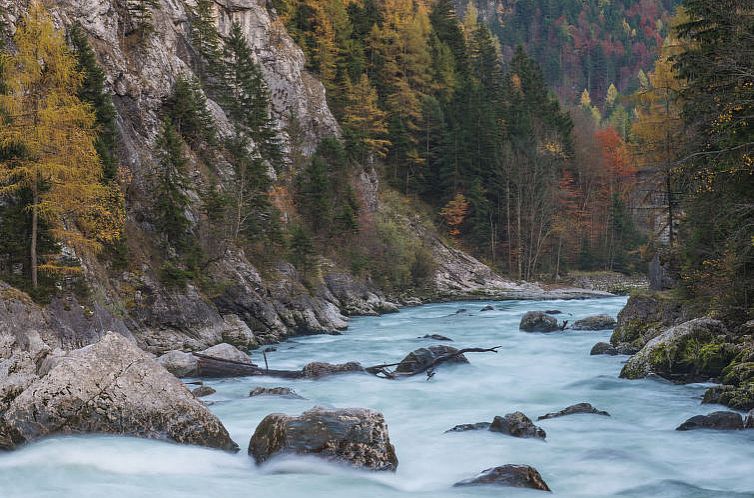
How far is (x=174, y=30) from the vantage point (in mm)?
41000

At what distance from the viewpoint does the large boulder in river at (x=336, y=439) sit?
1037 centimetres

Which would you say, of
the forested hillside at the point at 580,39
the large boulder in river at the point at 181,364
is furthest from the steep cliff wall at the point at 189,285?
the forested hillside at the point at 580,39

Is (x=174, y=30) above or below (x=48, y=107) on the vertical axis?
above

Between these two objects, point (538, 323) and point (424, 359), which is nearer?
point (424, 359)

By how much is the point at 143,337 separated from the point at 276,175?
20.8m

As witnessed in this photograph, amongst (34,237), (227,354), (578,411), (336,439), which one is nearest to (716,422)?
(578,411)

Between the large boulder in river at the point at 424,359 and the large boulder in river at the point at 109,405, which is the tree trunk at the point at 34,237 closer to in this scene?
the large boulder in river at the point at 109,405

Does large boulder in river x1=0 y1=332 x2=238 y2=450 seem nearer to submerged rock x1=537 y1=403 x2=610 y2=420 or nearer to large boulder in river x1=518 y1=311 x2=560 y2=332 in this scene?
submerged rock x1=537 y1=403 x2=610 y2=420

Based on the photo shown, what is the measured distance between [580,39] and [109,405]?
615 ft

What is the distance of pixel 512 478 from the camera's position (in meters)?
9.87

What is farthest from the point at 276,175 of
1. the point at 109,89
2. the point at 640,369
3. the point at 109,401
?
the point at 109,401

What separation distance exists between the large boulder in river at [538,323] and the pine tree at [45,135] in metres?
18.5

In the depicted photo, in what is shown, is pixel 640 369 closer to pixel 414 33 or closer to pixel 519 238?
pixel 519 238

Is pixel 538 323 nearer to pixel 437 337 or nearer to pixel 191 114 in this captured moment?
pixel 437 337
